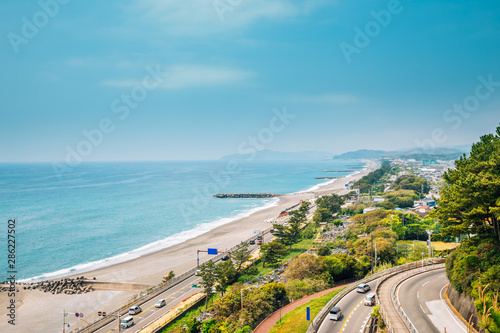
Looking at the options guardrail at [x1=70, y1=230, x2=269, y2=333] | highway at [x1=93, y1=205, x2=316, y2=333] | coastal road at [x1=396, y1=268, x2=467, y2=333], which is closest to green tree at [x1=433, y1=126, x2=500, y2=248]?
coastal road at [x1=396, y1=268, x2=467, y2=333]

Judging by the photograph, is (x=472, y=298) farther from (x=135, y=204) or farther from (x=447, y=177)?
(x=135, y=204)

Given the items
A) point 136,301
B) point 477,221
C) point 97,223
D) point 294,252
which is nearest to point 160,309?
point 136,301

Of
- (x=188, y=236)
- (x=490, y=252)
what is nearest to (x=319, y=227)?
(x=188, y=236)

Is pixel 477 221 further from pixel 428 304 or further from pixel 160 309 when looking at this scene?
pixel 160 309

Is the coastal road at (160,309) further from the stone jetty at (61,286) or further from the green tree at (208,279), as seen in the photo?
the stone jetty at (61,286)

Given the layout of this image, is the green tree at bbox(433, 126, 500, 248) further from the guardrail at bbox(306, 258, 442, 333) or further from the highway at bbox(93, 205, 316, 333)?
the highway at bbox(93, 205, 316, 333)

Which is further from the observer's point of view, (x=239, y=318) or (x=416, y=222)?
(x=416, y=222)
